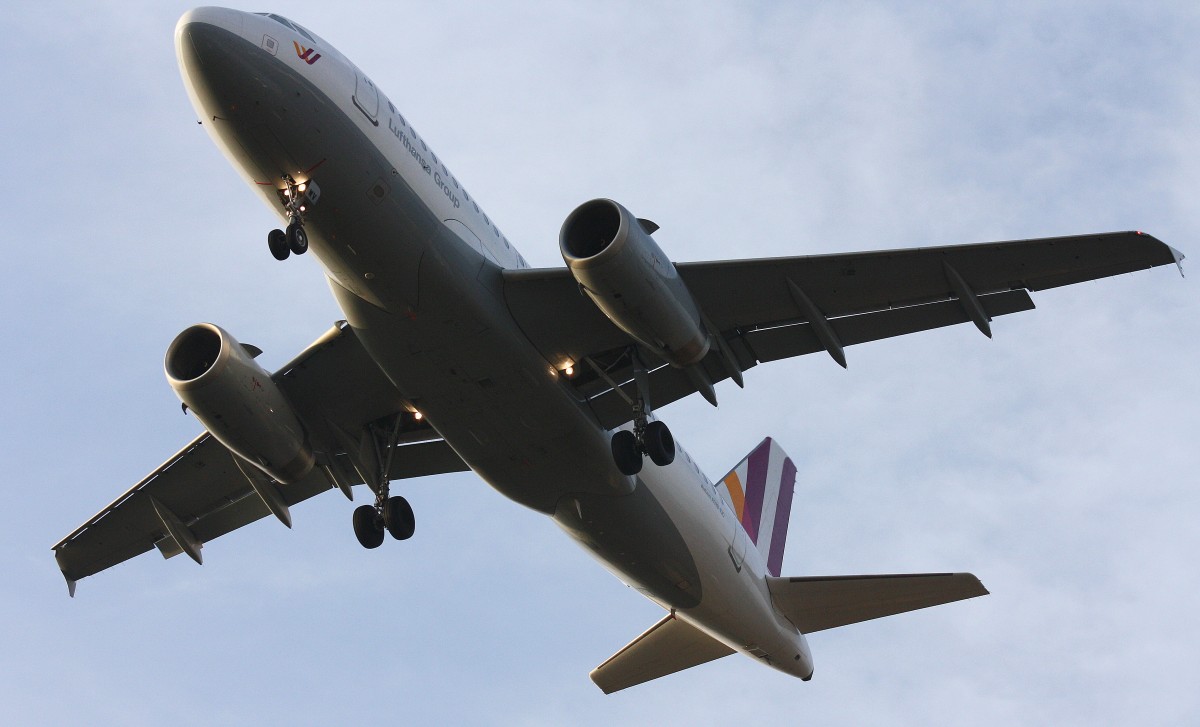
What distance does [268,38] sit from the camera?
671 inches

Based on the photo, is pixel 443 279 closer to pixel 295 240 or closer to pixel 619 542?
pixel 295 240

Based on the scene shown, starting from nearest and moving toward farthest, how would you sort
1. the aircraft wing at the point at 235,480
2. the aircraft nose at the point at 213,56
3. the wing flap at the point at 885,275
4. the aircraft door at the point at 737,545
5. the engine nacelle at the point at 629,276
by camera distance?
the aircraft nose at the point at 213,56
the engine nacelle at the point at 629,276
the wing flap at the point at 885,275
the aircraft wing at the point at 235,480
the aircraft door at the point at 737,545

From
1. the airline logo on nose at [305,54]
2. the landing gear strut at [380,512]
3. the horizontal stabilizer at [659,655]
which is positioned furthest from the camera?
the horizontal stabilizer at [659,655]

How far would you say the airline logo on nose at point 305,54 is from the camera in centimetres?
1731

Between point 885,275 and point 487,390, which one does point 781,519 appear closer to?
point 885,275

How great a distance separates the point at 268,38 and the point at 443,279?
393 cm

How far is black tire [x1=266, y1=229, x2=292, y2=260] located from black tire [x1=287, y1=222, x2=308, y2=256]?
22cm

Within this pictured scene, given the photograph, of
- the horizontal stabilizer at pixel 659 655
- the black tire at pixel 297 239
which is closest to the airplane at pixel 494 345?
the black tire at pixel 297 239

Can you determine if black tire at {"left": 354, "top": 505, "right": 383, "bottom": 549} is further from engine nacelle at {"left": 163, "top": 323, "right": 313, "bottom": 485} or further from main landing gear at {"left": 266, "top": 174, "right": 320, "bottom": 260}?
main landing gear at {"left": 266, "top": 174, "right": 320, "bottom": 260}

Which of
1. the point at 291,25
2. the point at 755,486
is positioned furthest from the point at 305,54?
the point at 755,486

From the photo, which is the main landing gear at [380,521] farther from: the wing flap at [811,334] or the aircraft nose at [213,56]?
the aircraft nose at [213,56]

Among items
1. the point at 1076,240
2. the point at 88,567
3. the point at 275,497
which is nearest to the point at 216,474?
the point at 275,497

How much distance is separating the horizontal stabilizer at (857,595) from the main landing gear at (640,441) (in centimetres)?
638

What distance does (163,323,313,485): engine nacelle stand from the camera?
20.1 metres
